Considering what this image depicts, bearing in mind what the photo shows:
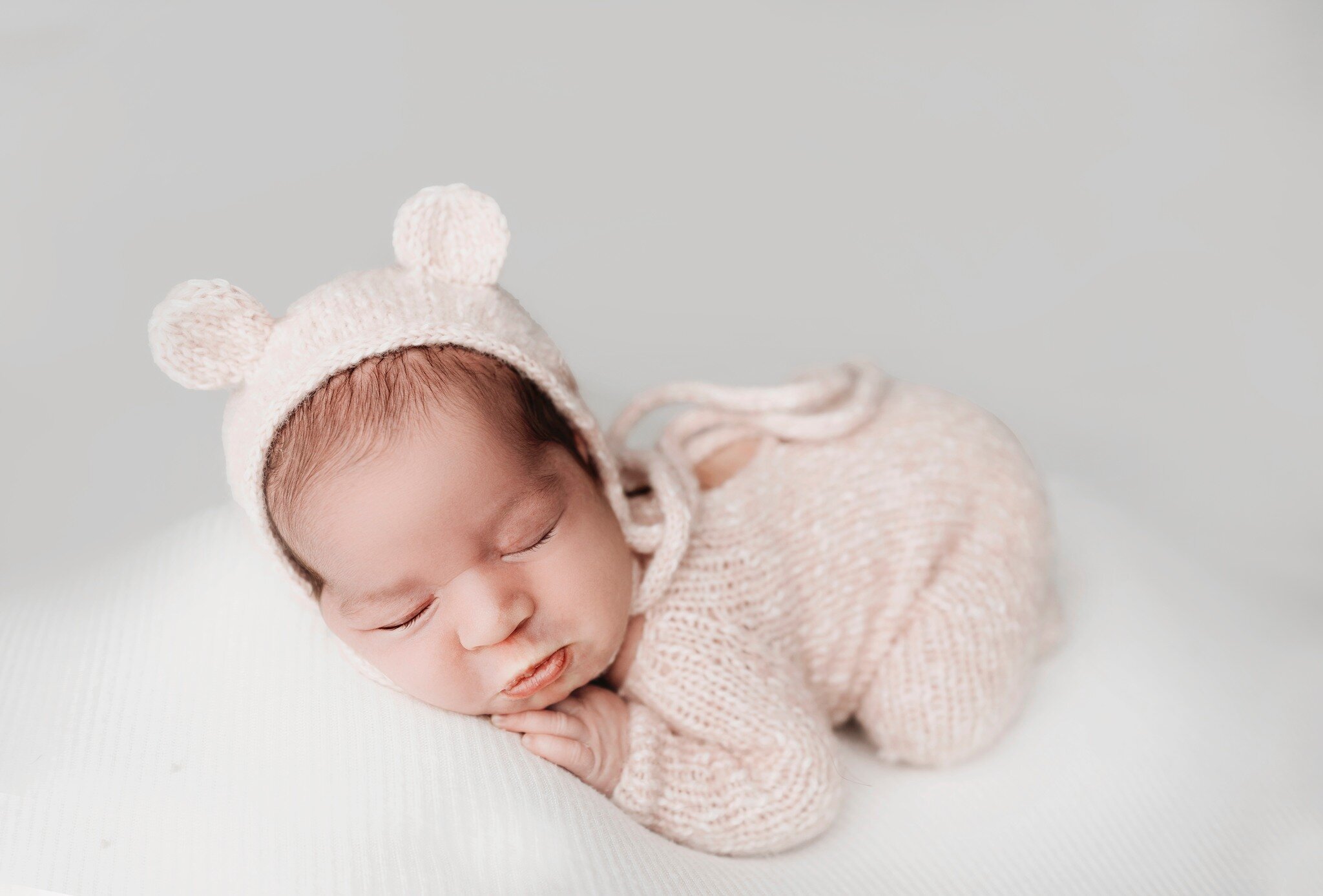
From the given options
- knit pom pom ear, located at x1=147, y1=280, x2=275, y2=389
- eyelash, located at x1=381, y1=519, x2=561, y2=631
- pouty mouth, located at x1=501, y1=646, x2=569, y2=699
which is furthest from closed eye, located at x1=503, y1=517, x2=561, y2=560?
knit pom pom ear, located at x1=147, y1=280, x2=275, y2=389

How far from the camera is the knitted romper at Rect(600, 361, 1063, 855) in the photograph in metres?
1.31

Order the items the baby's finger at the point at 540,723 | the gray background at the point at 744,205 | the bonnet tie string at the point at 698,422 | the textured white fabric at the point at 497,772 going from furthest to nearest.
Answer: the gray background at the point at 744,205, the bonnet tie string at the point at 698,422, the baby's finger at the point at 540,723, the textured white fabric at the point at 497,772

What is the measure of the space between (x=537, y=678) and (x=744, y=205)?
1.44 meters

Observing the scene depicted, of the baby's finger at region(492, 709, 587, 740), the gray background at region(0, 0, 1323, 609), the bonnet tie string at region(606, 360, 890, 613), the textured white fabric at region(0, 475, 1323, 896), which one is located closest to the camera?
the textured white fabric at region(0, 475, 1323, 896)

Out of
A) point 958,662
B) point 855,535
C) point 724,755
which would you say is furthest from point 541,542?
point 958,662

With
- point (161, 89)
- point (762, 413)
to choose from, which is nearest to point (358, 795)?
point (762, 413)

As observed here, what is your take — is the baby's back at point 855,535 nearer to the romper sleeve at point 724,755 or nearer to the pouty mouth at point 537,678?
the romper sleeve at point 724,755

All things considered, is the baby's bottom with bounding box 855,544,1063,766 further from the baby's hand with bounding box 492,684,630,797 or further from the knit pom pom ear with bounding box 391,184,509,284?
the knit pom pom ear with bounding box 391,184,509,284

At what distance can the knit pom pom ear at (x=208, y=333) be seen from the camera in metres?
1.19

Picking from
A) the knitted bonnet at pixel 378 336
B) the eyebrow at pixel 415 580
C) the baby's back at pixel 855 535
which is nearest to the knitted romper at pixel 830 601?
the baby's back at pixel 855 535

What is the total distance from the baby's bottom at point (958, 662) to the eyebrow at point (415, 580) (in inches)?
20.8

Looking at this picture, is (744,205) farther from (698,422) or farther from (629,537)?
(629,537)

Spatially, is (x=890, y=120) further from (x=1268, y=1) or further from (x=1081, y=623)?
(x=1081, y=623)

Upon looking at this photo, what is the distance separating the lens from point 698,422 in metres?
1.59
